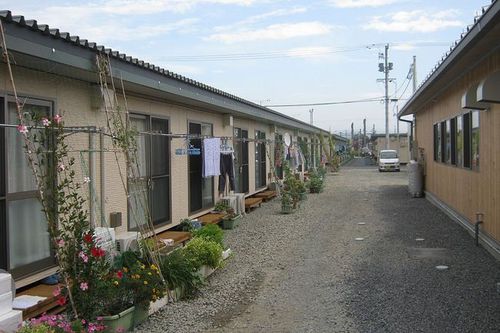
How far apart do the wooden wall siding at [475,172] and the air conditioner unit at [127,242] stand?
533 cm

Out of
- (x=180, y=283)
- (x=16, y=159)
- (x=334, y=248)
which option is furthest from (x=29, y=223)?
(x=334, y=248)

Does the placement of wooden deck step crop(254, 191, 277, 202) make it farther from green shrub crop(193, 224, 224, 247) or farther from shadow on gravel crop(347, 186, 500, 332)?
green shrub crop(193, 224, 224, 247)

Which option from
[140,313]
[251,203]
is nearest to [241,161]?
[251,203]

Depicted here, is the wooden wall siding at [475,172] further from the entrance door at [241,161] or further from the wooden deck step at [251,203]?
the entrance door at [241,161]

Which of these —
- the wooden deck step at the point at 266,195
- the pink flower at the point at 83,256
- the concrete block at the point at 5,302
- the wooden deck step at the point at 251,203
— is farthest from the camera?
the wooden deck step at the point at 266,195

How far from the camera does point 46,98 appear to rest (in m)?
6.23

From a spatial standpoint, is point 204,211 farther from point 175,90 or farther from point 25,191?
point 25,191

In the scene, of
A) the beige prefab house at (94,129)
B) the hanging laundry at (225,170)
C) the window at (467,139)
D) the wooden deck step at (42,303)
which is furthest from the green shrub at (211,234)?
the window at (467,139)

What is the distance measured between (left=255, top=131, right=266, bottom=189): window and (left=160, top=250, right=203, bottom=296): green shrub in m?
11.8

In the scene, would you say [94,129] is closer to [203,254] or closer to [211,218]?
[203,254]

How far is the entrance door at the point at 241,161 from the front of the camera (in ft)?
50.1

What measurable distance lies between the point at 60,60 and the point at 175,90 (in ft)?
11.7

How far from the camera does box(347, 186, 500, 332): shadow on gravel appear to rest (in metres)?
5.24

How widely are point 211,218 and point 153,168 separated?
2.44 m
